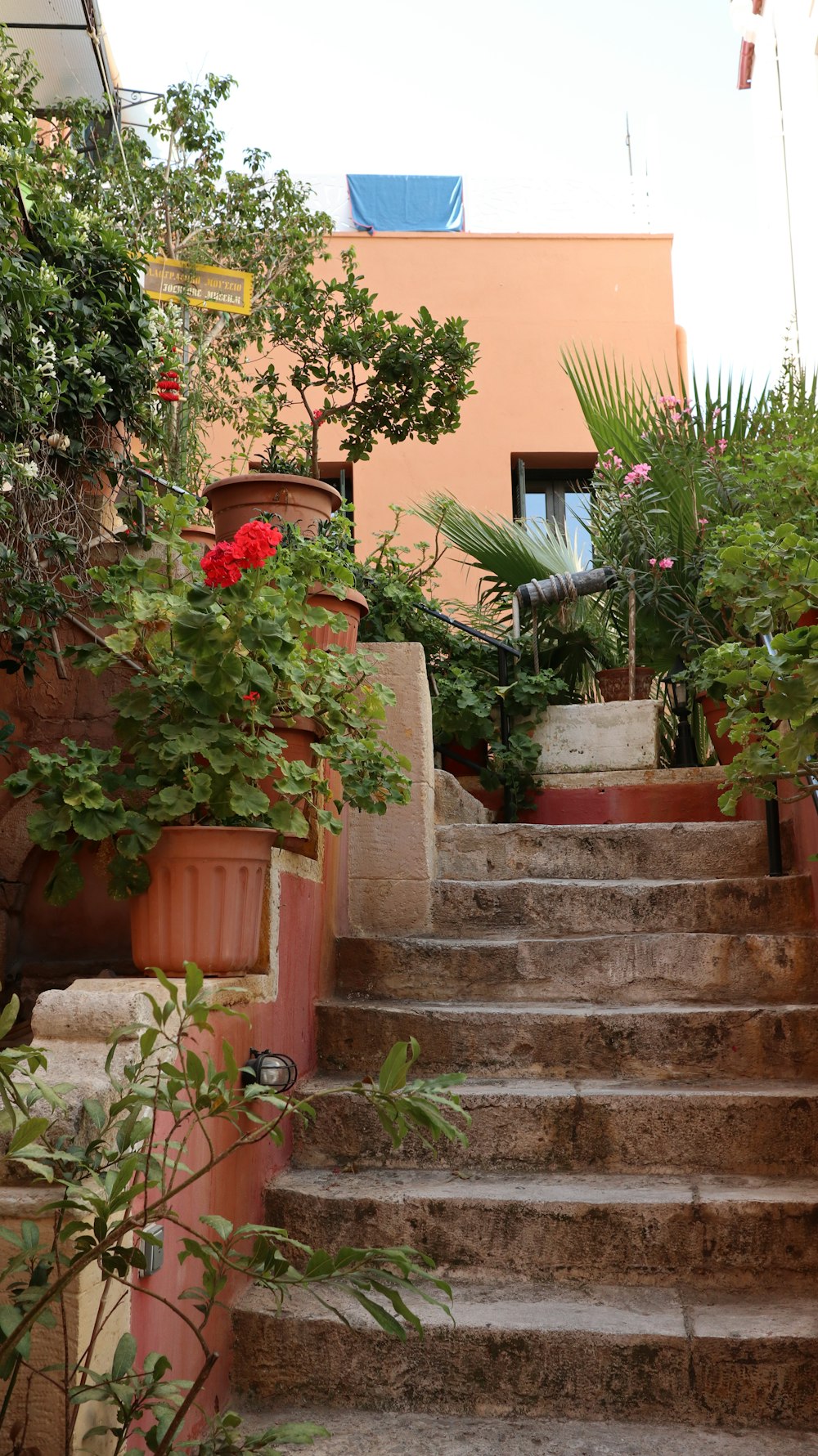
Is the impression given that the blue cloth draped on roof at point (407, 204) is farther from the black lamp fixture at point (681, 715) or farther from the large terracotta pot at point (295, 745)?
the large terracotta pot at point (295, 745)

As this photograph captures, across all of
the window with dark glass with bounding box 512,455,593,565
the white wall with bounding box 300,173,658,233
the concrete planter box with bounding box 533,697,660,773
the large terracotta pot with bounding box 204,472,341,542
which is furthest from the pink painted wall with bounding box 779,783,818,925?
the white wall with bounding box 300,173,658,233

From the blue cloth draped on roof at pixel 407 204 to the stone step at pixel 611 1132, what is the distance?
305 inches

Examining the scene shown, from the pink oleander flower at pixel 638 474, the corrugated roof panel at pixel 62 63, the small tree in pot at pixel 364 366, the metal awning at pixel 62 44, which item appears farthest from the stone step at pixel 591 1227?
the corrugated roof panel at pixel 62 63

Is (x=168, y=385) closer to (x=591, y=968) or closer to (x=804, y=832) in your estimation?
(x=591, y=968)

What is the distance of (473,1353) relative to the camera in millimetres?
2262

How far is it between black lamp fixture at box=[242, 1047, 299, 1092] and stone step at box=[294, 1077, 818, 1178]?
0.35 m

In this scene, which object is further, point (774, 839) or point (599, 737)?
point (599, 737)

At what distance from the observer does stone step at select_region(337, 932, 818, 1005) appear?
3.20m

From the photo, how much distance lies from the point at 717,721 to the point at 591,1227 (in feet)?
8.51

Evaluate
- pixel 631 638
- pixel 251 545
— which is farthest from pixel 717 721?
pixel 251 545

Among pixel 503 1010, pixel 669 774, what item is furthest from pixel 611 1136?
pixel 669 774

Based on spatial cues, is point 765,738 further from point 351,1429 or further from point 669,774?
point 669,774

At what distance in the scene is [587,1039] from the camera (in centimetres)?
304

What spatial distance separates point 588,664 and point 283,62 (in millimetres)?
4882
